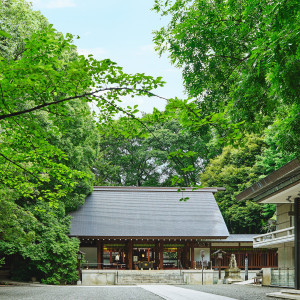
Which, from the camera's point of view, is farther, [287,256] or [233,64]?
[287,256]

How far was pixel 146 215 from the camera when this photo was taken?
92.0 ft

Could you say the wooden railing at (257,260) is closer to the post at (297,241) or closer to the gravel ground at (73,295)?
the gravel ground at (73,295)

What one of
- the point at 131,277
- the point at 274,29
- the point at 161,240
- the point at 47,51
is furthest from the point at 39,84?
the point at 161,240

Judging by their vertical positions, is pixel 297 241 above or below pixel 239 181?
below

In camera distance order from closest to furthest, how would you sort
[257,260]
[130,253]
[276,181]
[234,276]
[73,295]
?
[73,295] < [276,181] < [234,276] < [130,253] < [257,260]

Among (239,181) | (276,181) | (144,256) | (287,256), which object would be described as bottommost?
(144,256)

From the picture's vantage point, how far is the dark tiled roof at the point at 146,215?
25375 millimetres

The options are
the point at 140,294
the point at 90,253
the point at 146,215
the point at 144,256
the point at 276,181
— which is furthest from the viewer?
the point at 144,256

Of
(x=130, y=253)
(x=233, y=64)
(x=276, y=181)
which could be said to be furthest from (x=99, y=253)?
(x=233, y=64)

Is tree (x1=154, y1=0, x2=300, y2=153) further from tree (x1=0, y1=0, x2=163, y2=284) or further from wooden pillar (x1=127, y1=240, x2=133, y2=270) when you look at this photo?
wooden pillar (x1=127, y1=240, x2=133, y2=270)

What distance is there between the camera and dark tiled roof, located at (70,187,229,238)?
2538 centimetres

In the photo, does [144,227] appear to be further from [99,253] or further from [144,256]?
[144,256]

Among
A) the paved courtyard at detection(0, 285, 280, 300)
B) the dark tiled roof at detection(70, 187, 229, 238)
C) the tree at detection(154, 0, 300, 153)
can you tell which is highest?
the tree at detection(154, 0, 300, 153)

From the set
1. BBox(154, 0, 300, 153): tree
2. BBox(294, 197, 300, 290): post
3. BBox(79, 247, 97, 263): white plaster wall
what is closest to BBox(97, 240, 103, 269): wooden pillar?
BBox(79, 247, 97, 263): white plaster wall
